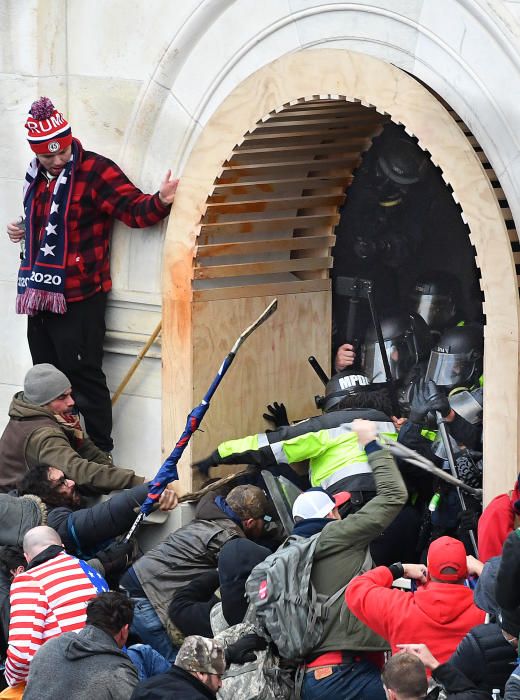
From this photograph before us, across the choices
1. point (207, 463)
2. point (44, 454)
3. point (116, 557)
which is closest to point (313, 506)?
point (116, 557)

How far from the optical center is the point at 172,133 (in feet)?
30.4

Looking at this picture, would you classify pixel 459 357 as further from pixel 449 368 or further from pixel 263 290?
pixel 263 290

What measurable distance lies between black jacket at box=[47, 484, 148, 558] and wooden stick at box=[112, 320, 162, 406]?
114 cm

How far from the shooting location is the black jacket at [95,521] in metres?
8.12

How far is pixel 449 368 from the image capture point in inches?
346

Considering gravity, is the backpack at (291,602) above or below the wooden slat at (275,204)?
below

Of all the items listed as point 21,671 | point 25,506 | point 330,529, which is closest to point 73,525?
point 25,506

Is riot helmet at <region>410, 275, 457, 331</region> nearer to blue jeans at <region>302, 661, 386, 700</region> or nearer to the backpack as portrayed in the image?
the backpack

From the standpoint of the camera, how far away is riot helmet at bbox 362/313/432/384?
9047mm

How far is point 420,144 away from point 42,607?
8.72ft

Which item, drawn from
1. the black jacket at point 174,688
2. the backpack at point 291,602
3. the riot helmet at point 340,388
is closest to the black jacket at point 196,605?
the backpack at point 291,602

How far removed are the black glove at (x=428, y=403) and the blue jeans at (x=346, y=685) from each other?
1865mm

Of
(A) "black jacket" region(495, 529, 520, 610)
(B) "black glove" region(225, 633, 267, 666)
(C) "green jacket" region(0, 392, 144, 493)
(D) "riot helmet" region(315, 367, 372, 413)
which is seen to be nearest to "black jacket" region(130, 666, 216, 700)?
(B) "black glove" region(225, 633, 267, 666)

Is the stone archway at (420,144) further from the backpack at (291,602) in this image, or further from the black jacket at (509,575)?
the black jacket at (509,575)
